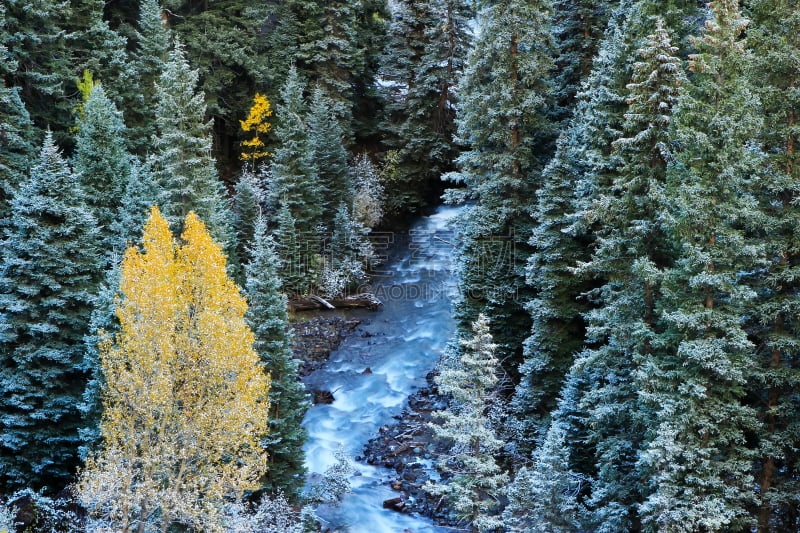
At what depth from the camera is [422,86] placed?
37281 millimetres

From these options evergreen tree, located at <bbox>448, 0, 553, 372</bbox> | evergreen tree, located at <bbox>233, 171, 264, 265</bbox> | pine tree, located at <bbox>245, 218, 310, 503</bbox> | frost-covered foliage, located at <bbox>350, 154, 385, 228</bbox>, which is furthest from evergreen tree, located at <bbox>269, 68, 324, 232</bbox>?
pine tree, located at <bbox>245, 218, 310, 503</bbox>

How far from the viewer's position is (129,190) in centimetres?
2175

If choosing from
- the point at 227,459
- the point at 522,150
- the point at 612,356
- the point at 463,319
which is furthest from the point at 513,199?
the point at 227,459

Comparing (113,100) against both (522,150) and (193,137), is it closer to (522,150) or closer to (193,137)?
(193,137)

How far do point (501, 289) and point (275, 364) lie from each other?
8.99 metres

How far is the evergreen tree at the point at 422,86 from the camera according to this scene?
3722 cm

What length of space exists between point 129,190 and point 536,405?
49.1ft

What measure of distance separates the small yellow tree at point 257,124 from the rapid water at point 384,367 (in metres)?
8.43

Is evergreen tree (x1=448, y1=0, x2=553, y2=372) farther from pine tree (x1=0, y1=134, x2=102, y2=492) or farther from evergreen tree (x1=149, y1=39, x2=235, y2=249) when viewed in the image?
pine tree (x1=0, y1=134, x2=102, y2=492)

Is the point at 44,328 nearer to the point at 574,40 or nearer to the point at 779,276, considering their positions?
the point at 779,276

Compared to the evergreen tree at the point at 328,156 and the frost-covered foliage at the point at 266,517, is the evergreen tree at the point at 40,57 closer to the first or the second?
the evergreen tree at the point at 328,156

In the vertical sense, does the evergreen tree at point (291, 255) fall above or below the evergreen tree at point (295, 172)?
below

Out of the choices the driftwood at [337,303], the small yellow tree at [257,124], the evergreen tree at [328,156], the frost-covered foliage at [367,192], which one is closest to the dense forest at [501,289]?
the driftwood at [337,303]

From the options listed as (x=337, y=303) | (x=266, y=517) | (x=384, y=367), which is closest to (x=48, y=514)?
(x=266, y=517)
